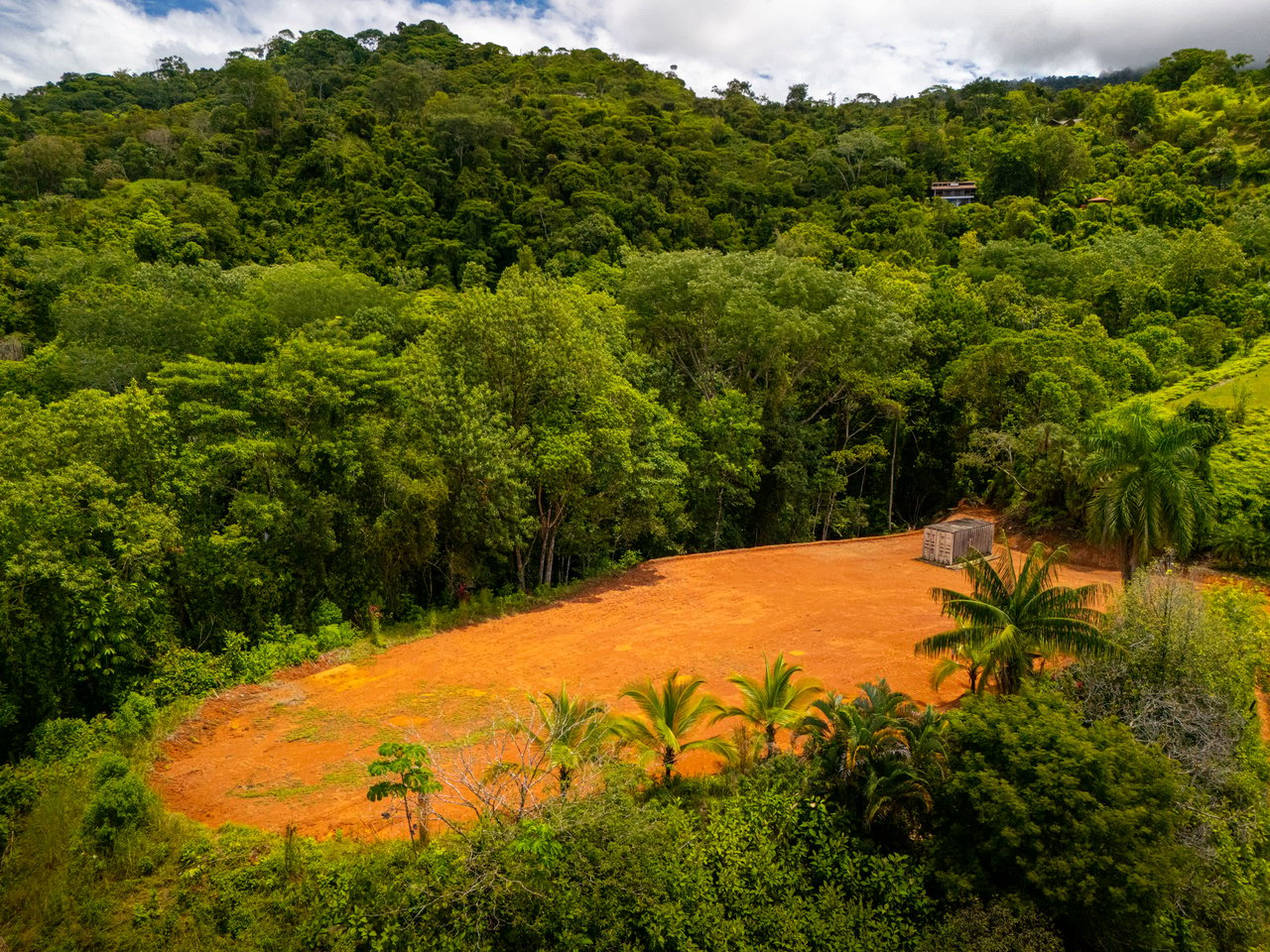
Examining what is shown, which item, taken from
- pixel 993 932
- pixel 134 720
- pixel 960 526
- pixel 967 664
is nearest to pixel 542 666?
pixel 134 720

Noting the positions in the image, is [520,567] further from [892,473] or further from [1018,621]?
[892,473]

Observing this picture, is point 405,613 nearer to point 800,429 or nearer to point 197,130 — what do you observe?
point 800,429

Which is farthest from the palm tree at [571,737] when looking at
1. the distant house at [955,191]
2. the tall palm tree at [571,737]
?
the distant house at [955,191]

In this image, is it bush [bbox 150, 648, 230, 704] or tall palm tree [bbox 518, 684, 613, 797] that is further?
bush [bbox 150, 648, 230, 704]

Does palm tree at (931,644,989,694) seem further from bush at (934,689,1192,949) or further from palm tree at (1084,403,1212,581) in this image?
palm tree at (1084,403,1212,581)

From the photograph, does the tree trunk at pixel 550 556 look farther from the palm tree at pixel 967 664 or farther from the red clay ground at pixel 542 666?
the palm tree at pixel 967 664

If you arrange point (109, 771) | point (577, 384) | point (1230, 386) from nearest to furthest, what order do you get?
point (109, 771) → point (577, 384) → point (1230, 386)

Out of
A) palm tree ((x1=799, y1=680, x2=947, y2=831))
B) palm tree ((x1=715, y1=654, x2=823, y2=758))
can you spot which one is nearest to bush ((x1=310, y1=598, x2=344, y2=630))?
palm tree ((x1=715, y1=654, x2=823, y2=758))
